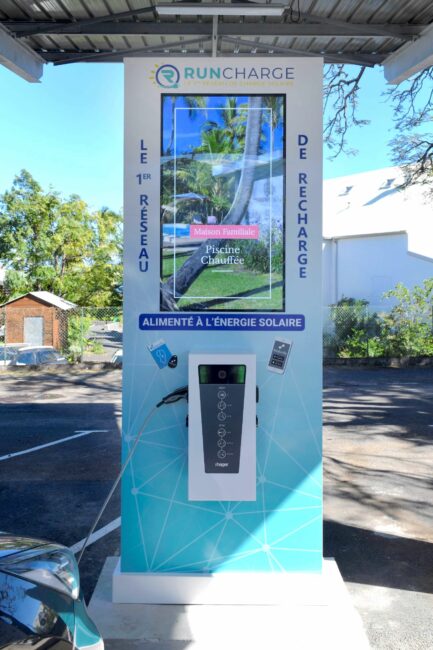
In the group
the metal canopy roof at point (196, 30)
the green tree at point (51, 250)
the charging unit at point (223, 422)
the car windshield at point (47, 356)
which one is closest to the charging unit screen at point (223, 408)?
the charging unit at point (223, 422)

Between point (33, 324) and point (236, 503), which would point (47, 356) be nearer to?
point (33, 324)

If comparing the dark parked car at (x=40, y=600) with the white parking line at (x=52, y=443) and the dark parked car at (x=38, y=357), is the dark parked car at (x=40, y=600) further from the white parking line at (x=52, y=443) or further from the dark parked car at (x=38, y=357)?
the dark parked car at (x=38, y=357)

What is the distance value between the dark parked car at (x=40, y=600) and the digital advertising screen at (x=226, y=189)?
185cm

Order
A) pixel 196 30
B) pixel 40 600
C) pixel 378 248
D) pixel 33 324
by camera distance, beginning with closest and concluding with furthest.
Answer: pixel 40 600 → pixel 196 30 → pixel 33 324 → pixel 378 248

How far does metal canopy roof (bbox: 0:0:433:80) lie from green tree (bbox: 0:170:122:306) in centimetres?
2603

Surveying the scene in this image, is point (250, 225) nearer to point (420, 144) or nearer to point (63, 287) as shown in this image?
point (420, 144)

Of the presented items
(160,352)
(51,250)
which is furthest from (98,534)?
(51,250)

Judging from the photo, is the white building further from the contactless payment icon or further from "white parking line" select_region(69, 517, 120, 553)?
the contactless payment icon

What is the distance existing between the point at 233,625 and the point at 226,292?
1.92 m

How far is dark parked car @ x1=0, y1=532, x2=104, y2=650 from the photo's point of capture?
1953 mm

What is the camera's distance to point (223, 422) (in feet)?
12.0

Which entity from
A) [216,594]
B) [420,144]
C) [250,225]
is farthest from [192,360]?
[420,144]

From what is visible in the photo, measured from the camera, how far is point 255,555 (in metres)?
3.80

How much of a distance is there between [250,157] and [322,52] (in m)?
2.54
